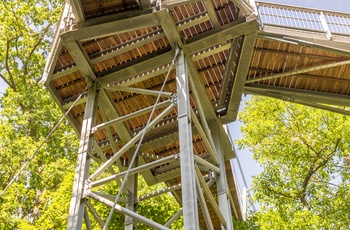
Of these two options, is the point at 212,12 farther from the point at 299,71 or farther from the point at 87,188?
the point at 87,188

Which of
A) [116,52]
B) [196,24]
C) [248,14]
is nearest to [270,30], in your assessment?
[248,14]

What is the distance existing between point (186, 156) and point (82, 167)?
7.96 ft

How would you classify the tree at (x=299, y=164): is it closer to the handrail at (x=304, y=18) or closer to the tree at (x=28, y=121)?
the handrail at (x=304, y=18)

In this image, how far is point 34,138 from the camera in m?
18.8

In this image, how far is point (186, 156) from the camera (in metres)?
7.09

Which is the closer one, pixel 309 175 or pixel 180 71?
pixel 180 71

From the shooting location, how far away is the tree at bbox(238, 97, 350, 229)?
1683cm

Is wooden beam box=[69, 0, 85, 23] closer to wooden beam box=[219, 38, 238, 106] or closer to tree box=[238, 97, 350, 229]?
wooden beam box=[219, 38, 238, 106]

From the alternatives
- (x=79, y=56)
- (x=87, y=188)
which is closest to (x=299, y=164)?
(x=79, y=56)

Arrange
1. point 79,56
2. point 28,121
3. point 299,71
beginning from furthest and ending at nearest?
1. point 28,121
2. point 299,71
3. point 79,56

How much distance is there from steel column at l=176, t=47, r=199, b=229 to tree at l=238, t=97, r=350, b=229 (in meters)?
8.64

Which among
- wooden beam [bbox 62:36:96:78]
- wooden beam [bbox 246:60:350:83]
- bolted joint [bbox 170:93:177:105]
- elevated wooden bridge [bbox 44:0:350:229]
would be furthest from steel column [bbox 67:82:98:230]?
wooden beam [bbox 246:60:350:83]

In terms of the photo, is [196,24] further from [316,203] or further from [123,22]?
[316,203]

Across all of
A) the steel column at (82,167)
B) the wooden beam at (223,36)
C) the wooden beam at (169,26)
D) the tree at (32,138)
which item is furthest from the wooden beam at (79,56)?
the tree at (32,138)
